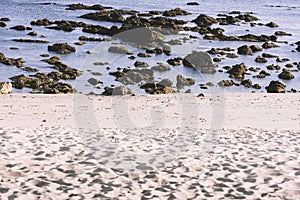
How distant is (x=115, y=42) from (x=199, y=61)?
45.9ft

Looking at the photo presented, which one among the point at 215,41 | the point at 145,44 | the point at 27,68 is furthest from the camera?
the point at 215,41

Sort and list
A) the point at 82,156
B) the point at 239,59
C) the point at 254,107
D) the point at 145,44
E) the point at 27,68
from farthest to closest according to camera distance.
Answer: the point at 145,44, the point at 239,59, the point at 27,68, the point at 254,107, the point at 82,156

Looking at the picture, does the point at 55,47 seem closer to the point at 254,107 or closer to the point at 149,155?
the point at 254,107

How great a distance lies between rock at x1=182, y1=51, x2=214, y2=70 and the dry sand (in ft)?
68.4

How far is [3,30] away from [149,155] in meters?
53.6

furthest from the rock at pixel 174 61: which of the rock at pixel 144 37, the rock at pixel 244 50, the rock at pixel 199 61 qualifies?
the rock at pixel 244 50

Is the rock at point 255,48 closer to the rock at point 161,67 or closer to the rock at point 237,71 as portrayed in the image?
the rock at point 237,71

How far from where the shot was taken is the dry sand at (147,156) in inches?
480

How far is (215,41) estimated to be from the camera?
60.9 m

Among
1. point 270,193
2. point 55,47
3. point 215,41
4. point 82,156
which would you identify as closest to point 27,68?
point 55,47

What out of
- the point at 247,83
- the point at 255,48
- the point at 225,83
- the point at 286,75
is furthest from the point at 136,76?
the point at 255,48

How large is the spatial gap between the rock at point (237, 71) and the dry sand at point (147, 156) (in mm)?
17520

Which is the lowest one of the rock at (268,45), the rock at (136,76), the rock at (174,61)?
the rock at (136,76)

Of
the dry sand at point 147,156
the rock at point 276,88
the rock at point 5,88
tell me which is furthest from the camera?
the rock at point 276,88
